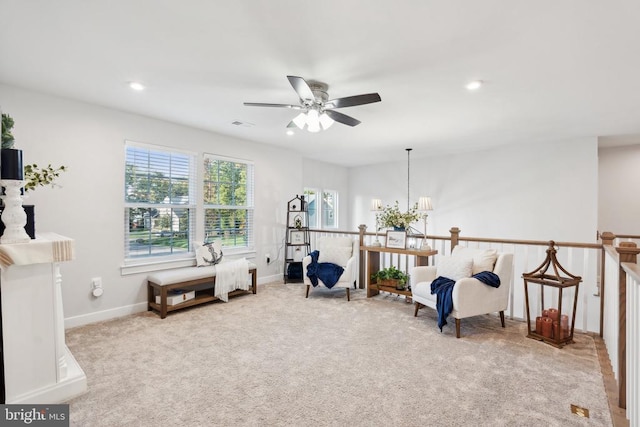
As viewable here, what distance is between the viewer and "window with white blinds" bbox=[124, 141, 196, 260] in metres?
4.00

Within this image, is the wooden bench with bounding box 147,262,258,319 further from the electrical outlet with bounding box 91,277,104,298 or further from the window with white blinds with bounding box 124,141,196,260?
the electrical outlet with bounding box 91,277,104,298

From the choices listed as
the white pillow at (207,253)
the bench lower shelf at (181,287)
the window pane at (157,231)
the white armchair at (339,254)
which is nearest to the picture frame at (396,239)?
the white armchair at (339,254)

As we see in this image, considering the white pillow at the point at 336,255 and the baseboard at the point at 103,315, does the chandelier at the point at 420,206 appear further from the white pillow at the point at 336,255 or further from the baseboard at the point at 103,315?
the baseboard at the point at 103,315

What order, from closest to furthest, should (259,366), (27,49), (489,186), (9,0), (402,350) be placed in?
(9,0)
(27,49)
(259,366)
(402,350)
(489,186)

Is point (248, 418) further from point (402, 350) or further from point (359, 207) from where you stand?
point (359, 207)

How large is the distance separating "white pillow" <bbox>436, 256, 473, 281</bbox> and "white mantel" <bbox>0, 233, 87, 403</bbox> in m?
3.53

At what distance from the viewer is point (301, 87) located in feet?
8.20

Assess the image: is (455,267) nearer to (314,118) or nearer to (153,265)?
(314,118)

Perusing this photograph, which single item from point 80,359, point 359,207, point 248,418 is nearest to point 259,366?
point 248,418

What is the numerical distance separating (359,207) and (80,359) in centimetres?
641

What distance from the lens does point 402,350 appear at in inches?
114
